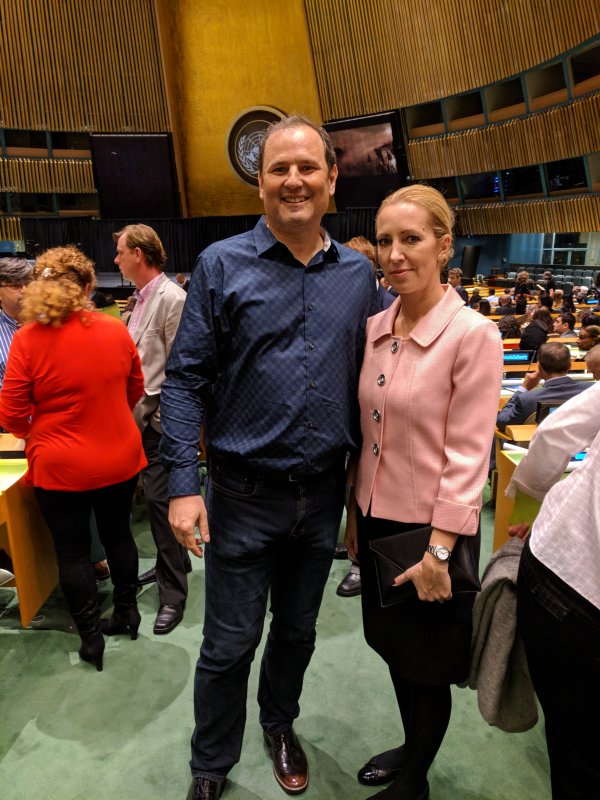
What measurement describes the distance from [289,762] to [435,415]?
1240mm

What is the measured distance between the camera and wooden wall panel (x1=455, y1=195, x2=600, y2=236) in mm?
10383

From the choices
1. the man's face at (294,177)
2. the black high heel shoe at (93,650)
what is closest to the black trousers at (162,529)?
the black high heel shoe at (93,650)

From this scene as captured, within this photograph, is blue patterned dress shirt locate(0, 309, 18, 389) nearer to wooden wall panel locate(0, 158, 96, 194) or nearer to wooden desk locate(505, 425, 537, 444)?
wooden desk locate(505, 425, 537, 444)

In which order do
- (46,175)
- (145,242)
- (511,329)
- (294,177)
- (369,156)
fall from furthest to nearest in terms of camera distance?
(46,175)
(369,156)
(511,329)
(145,242)
(294,177)

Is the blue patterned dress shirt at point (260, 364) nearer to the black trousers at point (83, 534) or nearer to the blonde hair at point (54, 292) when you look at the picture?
the blonde hair at point (54, 292)

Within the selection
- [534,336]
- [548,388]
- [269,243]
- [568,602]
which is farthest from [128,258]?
[534,336]

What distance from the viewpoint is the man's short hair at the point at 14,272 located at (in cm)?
263

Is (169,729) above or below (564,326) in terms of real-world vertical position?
below

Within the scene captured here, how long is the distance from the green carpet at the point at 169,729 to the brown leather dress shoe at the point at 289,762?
0.11 feet

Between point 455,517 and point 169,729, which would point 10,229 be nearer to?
point 169,729

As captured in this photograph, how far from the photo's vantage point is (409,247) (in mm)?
1228

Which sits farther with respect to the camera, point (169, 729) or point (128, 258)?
point (128, 258)

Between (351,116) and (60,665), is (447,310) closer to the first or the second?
(60,665)

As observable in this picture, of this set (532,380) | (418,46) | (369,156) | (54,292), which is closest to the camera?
(54,292)
